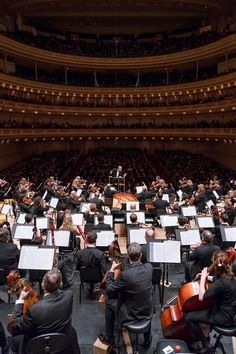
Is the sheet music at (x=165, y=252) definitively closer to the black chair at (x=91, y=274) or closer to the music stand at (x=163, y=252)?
the music stand at (x=163, y=252)

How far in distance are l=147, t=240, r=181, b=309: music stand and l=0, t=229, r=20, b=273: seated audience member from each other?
2.96 m

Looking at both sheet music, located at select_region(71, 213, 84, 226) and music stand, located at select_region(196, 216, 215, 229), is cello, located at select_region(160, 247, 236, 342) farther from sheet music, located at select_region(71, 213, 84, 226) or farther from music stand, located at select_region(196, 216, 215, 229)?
sheet music, located at select_region(71, 213, 84, 226)

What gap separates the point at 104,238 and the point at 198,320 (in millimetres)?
3958

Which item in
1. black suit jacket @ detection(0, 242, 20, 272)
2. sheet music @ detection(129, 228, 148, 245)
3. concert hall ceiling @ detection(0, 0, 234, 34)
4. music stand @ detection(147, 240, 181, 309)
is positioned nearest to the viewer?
music stand @ detection(147, 240, 181, 309)

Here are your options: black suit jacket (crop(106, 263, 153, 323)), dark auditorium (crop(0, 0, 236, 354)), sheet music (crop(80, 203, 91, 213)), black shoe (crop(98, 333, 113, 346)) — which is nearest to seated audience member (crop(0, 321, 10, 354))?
dark auditorium (crop(0, 0, 236, 354))

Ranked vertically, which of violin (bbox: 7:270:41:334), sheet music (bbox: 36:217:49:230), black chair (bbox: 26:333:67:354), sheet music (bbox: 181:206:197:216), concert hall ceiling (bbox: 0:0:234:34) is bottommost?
sheet music (bbox: 181:206:197:216)

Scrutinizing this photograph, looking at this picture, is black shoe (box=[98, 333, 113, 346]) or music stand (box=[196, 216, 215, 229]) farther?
music stand (box=[196, 216, 215, 229])

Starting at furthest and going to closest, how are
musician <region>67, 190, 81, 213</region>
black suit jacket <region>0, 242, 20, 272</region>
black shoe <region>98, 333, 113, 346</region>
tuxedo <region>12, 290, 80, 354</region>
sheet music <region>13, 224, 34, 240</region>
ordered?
1. musician <region>67, 190, 81, 213</region>
2. sheet music <region>13, 224, 34, 240</region>
3. black suit jacket <region>0, 242, 20, 272</region>
4. black shoe <region>98, 333, 113, 346</region>
5. tuxedo <region>12, 290, 80, 354</region>

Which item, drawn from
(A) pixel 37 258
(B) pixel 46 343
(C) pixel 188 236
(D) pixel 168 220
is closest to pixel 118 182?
(D) pixel 168 220

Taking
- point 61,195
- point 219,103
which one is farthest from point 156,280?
point 219,103

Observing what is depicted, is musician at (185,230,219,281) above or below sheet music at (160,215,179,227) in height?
above

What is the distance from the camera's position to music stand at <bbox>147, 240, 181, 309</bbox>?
7285mm

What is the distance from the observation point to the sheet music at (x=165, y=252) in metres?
7.29

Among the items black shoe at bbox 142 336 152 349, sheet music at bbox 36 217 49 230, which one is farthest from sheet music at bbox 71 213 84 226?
black shoe at bbox 142 336 152 349
